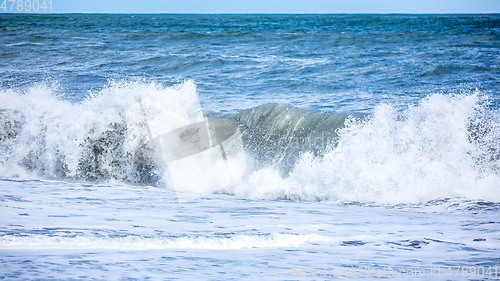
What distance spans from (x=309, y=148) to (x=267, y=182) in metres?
1.24

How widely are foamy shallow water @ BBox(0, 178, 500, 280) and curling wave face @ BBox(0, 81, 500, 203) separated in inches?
26.3

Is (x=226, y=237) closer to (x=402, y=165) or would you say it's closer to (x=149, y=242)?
(x=149, y=242)

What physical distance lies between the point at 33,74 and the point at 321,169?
1249cm

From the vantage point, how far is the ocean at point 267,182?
349cm

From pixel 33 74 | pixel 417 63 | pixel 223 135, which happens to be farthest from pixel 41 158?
pixel 417 63

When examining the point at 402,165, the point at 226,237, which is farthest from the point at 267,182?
the point at 226,237

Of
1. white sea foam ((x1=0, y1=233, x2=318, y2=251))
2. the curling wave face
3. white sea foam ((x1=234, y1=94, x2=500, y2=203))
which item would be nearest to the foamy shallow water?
white sea foam ((x1=0, y1=233, x2=318, y2=251))

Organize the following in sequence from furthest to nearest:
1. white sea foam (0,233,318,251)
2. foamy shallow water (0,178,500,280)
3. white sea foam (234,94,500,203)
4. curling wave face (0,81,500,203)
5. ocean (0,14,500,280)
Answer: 1. curling wave face (0,81,500,203)
2. white sea foam (234,94,500,203)
3. white sea foam (0,233,318,251)
4. ocean (0,14,500,280)
5. foamy shallow water (0,178,500,280)

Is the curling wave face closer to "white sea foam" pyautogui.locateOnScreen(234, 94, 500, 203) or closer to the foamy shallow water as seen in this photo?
"white sea foam" pyautogui.locateOnScreen(234, 94, 500, 203)

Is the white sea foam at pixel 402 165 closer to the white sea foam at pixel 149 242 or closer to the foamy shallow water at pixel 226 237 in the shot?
the foamy shallow water at pixel 226 237

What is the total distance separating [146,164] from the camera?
815 centimetres

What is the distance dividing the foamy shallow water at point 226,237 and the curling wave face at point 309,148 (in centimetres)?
67

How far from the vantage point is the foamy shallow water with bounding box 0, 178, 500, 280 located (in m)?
3.30

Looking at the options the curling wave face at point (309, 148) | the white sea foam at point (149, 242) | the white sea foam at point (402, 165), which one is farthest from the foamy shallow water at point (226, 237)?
the curling wave face at point (309, 148)
